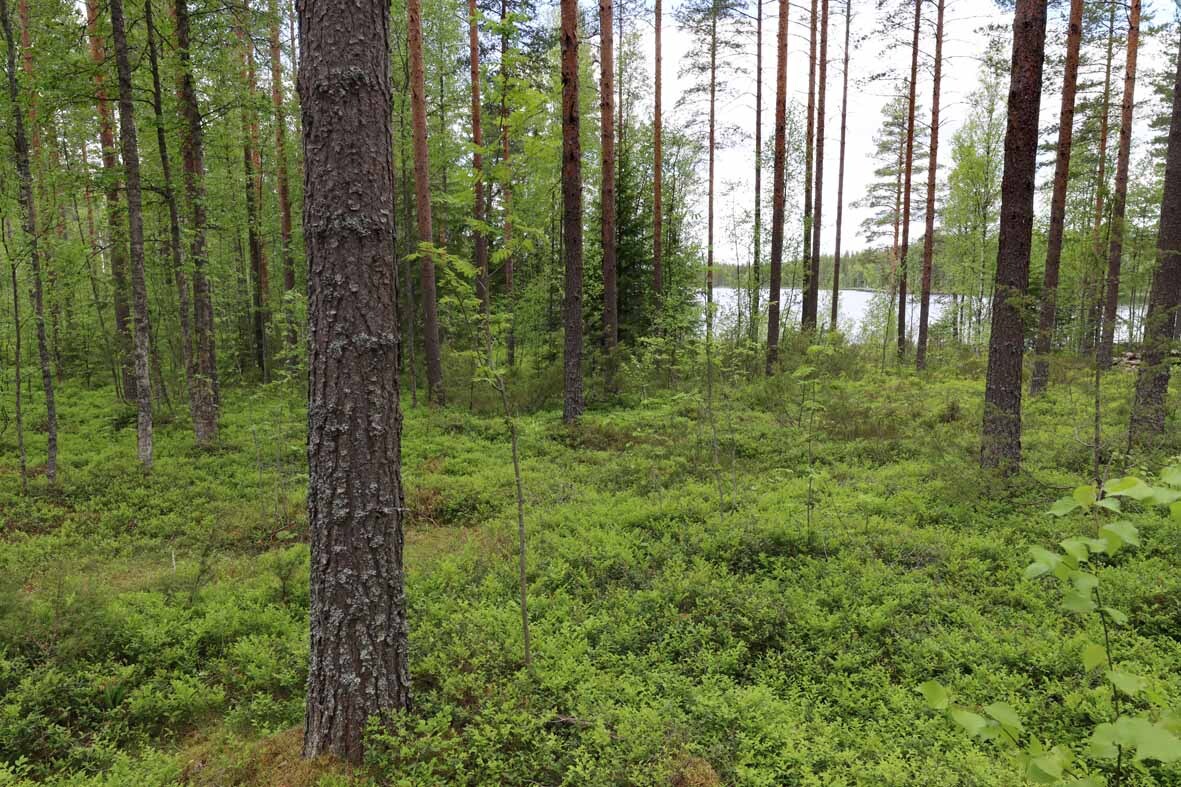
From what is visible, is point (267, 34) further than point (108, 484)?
Yes

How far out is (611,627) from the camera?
4375 millimetres

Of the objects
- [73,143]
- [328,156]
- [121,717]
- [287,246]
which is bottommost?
[121,717]

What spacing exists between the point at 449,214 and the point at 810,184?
10.2 meters

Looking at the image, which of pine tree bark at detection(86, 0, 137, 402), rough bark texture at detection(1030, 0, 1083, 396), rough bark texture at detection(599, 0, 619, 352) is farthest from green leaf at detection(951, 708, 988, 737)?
rough bark texture at detection(1030, 0, 1083, 396)

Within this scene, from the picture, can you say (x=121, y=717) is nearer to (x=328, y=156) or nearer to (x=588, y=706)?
(x=588, y=706)

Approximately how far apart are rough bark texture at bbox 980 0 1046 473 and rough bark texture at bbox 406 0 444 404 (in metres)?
9.07

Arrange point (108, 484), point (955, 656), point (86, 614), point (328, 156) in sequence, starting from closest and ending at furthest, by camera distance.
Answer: point (328, 156)
point (955, 656)
point (86, 614)
point (108, 484)

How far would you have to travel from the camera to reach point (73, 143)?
16.4 metres

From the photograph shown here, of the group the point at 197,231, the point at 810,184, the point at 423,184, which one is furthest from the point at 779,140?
the point at 197,231

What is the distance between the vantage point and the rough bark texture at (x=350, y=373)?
288cm

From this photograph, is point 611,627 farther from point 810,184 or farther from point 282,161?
point 282,161

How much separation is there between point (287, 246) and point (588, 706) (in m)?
16.3

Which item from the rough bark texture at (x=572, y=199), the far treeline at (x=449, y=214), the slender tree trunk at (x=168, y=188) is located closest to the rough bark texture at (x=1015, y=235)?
the far treeline at (x=449, y=214)

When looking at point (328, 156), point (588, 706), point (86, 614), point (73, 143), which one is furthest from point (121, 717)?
point (73, 143)
